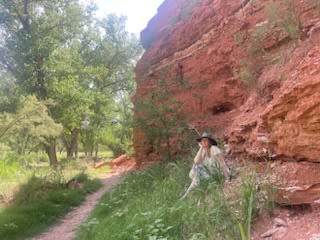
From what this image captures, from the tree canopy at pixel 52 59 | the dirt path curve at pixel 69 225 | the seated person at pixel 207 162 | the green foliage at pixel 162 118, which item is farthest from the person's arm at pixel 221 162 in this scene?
the tree canopy at pixel 52 59

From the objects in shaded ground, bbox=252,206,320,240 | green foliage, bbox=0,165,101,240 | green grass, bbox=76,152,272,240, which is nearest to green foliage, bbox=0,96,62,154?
green foliage, bbox=0,165,101,240

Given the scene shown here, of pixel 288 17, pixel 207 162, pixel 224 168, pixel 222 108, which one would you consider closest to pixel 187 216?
pixel 224 168

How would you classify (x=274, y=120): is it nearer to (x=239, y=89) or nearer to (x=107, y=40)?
(x=239, y=89)

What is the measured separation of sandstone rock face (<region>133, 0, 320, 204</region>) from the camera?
503cm

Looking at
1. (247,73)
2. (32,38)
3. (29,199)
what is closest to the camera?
(247,73)

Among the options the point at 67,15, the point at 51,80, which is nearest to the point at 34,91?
the point at 51,80

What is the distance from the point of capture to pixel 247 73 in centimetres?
838

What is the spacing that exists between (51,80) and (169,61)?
8.51 meters

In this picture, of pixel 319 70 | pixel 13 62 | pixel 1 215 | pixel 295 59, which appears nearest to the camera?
pixel 319 70

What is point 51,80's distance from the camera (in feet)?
67.6

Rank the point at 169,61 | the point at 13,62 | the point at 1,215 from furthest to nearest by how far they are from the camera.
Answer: the point at 13,62
the point at 169,61
the point at 1,215

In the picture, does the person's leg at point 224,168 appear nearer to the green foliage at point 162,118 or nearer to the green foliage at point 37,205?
the green foliage at point 162,118

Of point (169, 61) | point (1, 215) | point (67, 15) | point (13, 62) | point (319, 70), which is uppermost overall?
point (67, 15)

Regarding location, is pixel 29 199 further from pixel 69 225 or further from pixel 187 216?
pixel 187 216
